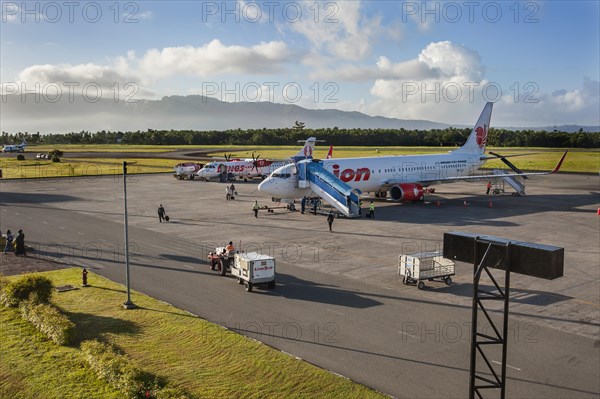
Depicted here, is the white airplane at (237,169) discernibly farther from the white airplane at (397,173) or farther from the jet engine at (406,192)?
the jet engine at (406,192)

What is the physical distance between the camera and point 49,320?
22.0 m

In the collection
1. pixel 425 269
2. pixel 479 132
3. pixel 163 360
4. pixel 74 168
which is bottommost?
pixel 163 360

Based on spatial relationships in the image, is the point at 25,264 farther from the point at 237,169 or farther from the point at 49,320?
the point at 237,169

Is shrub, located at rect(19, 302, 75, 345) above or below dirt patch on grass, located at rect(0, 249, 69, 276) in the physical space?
above

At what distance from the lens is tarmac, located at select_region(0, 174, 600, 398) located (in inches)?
754

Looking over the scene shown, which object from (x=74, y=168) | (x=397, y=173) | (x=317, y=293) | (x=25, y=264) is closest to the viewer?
(x=317, y=293)

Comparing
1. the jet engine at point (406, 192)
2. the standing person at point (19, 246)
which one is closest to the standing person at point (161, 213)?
the standing person at point (19, 246)

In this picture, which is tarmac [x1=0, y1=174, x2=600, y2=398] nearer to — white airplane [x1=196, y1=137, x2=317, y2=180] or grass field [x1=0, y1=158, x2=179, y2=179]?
white airplane [x1=196, y1=137, x2=317, y2=180]

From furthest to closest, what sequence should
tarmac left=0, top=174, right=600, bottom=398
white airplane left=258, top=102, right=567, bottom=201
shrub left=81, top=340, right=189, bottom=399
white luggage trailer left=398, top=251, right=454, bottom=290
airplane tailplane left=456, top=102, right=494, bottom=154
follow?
airplane tailplane left=456, top=102, right=494, bottom=154, white airplane left=258, top=102, right=567, bottom=201, white luggage trailer left=398, top=251, right=454, bottom=290, tarmac left=0, top=174, right=600, bottom=398, shrub left=81, top=340, right=189, bottom=399

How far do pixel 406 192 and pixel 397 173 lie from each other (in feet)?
11.4

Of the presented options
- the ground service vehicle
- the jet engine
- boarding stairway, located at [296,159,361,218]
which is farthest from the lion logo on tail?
the ground service vehicle

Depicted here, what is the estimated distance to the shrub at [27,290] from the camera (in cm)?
2484

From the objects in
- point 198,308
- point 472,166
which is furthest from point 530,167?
point 198,308

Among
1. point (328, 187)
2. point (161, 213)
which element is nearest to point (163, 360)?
point (161, 213)
